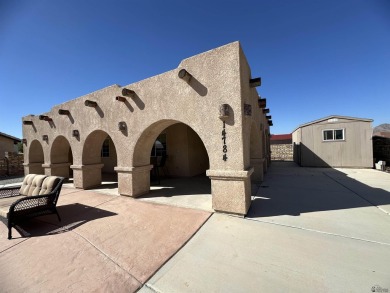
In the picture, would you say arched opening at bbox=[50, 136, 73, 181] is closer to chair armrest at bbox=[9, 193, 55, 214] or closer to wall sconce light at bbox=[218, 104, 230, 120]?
chair armrest at bbox=[9, 193, 55, 214]

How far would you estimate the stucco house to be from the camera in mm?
4082

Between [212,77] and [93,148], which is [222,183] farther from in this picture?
[93,148]

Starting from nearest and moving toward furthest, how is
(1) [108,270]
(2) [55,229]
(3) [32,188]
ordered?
(1) [108,270] < (2) [55,229] < (3) [32,188]

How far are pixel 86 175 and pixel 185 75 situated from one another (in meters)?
6.22

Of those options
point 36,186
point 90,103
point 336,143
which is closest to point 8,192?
point 36,186

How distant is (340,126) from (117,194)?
1452 centimetres

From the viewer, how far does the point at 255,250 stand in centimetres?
275

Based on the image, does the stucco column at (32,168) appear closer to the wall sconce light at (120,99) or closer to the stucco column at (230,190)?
the wall sconce light at (120,99)

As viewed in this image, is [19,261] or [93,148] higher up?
[93,148]

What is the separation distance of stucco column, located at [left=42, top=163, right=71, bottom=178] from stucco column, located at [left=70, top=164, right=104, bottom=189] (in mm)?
2560

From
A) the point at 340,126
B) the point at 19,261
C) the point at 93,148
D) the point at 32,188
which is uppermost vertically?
the point at 340,126

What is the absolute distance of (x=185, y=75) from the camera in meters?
4.47

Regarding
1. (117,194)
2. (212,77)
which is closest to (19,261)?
(117,194)

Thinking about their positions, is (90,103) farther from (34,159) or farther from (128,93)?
(34,159)
